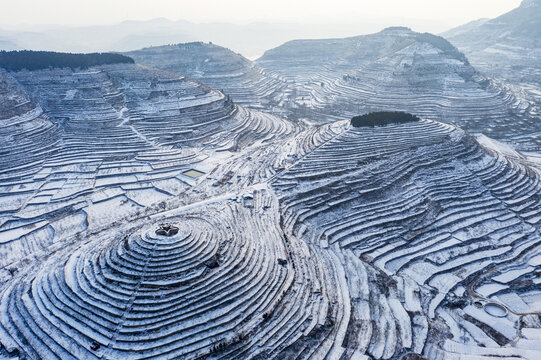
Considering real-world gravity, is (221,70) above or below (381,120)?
above

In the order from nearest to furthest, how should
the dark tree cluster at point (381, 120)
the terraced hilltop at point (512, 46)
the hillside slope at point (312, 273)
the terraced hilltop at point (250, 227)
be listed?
the hillside slope at point (312, 273) < the terraced hilltop at point (250, 227) < the dark tree cluster at point (381, 120) < the terraced hilltop at point (512, 46)

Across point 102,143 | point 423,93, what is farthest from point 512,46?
point 102,143

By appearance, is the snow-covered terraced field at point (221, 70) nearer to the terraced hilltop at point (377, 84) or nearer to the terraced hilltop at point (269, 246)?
the terraced hilltop at point (377, 84)

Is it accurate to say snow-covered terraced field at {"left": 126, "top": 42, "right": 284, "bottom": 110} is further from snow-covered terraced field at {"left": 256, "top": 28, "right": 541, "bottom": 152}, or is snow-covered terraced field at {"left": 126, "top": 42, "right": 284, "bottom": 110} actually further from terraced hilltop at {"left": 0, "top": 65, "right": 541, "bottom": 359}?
terraced hilltop at {"left": 0, "top": 65, "right": 541, "bottom": 359}

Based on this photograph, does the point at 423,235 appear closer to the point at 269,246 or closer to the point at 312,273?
the point at 312,273

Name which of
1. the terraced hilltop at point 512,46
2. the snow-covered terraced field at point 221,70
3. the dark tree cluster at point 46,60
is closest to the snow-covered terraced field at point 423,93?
the snow-covered terraced field at point 221,70

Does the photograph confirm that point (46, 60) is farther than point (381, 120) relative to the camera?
Yes

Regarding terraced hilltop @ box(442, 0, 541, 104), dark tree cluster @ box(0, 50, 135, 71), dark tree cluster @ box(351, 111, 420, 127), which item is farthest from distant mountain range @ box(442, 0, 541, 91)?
dark tree cluster @ box(0, 50, 135, 71)

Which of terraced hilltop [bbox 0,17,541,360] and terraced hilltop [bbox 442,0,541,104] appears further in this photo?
terraced hilltop [bbox 442,0,541,104]

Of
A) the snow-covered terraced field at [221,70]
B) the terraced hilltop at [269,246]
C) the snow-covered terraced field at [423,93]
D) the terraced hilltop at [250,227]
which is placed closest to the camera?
the terraced hilltop at [269,246]

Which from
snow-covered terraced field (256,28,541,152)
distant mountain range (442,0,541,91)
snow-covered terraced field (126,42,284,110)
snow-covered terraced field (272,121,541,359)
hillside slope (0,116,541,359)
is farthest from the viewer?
distant mountain range (442,0,541,91)
